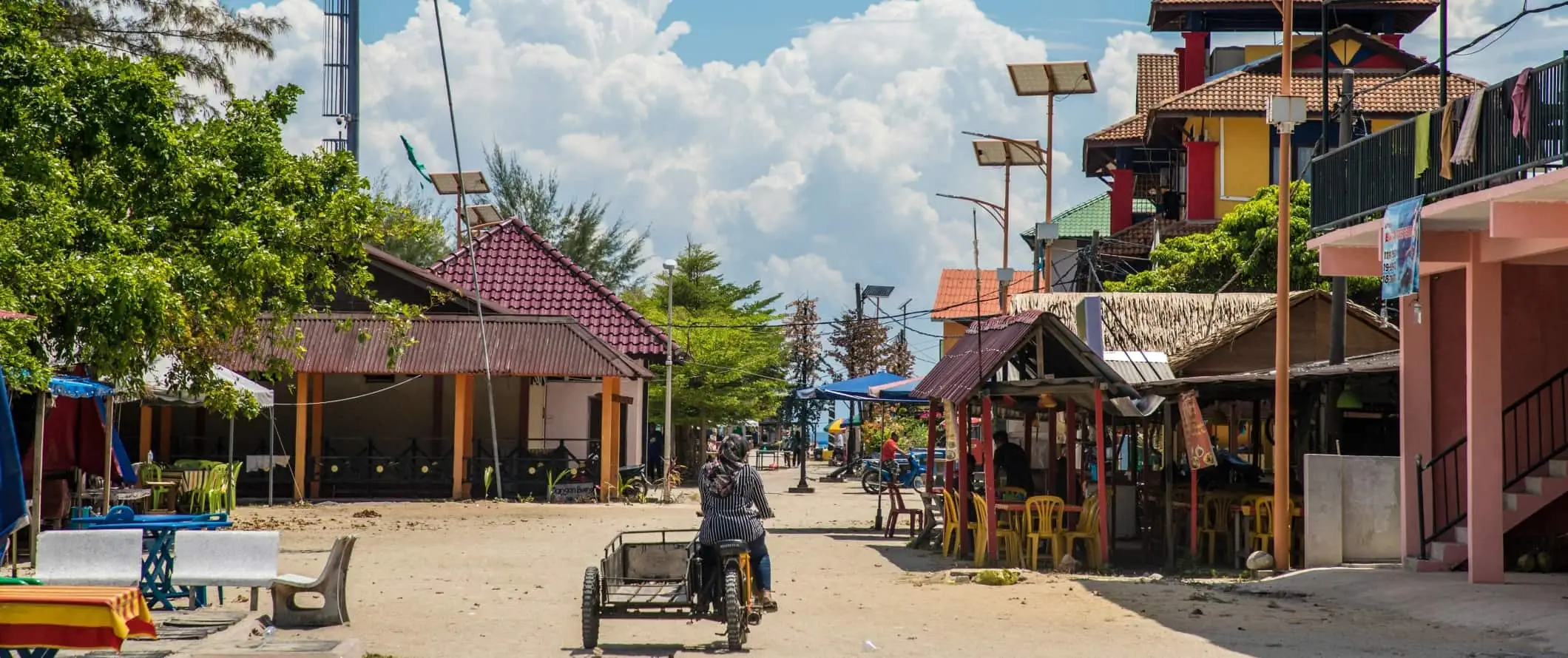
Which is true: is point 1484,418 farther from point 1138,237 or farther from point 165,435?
point 1138,237

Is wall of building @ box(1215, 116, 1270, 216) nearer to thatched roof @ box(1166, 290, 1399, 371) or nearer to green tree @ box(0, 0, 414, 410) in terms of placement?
thatched roof @ box(1166, 290, 1399, 371)

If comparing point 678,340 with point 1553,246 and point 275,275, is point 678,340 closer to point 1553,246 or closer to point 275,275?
point 275,275

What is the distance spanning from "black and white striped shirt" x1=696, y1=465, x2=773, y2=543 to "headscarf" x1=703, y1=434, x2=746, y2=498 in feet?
0.08

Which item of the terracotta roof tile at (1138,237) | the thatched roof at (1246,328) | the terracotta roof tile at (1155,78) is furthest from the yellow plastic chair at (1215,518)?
the terracotta roof tile at (1155,78)

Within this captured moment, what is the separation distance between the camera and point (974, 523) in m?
19.4

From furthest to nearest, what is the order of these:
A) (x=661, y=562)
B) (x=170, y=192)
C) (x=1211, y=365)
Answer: (x=1211, y=365) < (x=170, y=192) < (x=661, y=562)

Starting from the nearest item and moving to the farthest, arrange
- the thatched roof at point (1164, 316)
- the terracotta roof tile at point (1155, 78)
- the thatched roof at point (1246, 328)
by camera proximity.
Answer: the thatched roof at point (1246, 328)
the thatched roof at point (1164, 316)
the terracotta roof tile at point (1155, 78)

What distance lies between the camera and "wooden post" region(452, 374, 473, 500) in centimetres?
3081

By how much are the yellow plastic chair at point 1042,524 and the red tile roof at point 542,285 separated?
Result: 18.0 metres

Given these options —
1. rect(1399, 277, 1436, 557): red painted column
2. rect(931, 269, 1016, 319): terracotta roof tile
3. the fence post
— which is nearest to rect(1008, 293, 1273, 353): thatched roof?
rect(1399, 277, 1436, 557): red painted column

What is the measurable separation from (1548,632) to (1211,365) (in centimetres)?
1396

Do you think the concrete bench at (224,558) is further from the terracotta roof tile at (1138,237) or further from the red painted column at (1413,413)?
the terracotta roof tile at (1138,237)

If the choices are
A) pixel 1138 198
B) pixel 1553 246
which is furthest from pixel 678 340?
pixel 1553 246

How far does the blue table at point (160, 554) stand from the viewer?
495 inches
